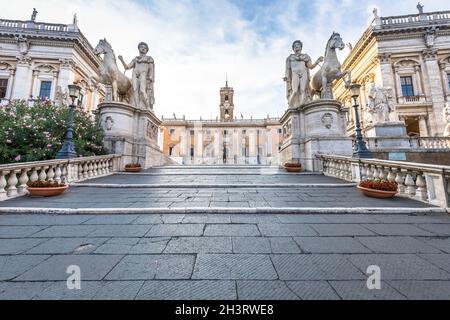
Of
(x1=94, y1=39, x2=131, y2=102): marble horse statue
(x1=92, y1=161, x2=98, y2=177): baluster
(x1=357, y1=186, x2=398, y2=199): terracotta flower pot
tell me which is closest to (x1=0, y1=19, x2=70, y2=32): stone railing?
(x1=94, y1=39, x2=131, y2=102): marble horse statue

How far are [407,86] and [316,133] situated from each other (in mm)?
23931

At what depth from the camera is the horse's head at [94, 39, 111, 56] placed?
11.4 metres

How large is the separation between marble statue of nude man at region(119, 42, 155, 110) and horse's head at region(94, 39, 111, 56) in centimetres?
112

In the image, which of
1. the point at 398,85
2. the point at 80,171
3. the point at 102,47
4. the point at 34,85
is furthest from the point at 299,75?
the point at 34,85

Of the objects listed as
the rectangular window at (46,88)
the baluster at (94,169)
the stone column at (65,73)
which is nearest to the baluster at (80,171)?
the baluster at (94,169)

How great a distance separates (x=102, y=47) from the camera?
11500 mm

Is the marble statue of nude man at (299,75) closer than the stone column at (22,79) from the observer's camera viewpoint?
Yes

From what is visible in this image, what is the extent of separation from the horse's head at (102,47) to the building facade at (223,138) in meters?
44.0

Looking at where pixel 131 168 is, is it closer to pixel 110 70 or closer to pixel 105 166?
pixel 105 166

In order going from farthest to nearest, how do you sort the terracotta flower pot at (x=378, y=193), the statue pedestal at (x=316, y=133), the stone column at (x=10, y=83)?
1. the stone column at (x=10, y=83)
2. the statue pedestal at (x=316, y=133)
3. the terracotta flower pot at (x=378, y=193)

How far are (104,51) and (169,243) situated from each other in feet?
42.2

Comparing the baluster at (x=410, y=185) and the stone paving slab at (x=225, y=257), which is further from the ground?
the baluster at (x=410, y=185)

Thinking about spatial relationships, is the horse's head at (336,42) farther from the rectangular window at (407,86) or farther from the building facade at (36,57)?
the building facade at (36,57)

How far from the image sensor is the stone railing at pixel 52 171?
5289 mm
